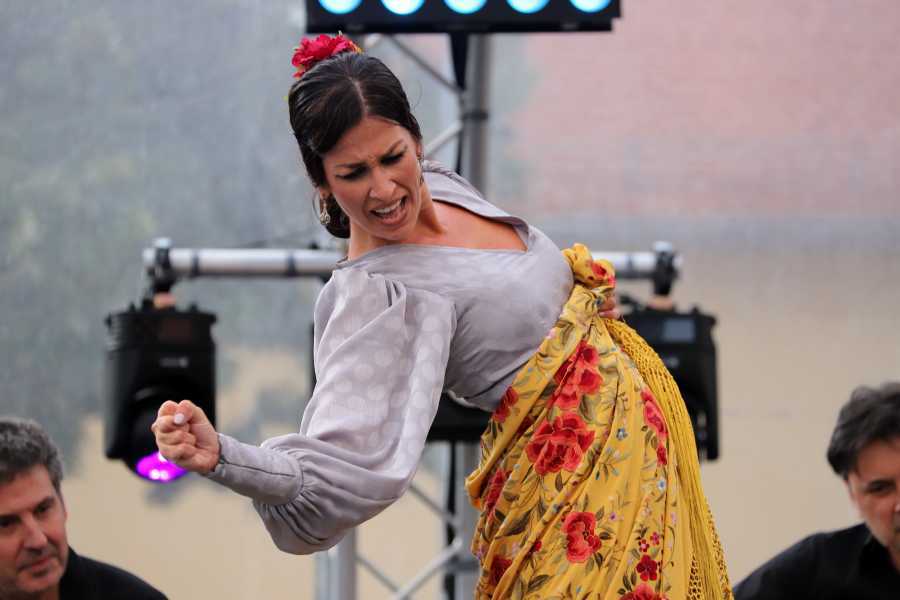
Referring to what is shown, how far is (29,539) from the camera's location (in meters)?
2.20

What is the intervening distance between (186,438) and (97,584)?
1060 millimetres

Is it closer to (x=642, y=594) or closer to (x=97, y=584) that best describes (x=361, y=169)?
(x=642, y=594)

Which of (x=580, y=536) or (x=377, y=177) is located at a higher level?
(x=377, y=177)

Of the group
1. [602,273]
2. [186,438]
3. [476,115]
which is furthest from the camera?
[476,115]

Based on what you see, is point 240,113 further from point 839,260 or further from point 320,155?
point 320,155

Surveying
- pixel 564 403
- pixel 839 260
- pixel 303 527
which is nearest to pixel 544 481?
pixel 564 403

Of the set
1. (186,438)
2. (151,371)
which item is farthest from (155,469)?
(186,438)

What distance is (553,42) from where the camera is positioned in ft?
13.1

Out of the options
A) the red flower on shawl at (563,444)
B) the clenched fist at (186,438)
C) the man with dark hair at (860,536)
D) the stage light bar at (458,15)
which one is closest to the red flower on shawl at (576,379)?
the red flower on shawl at (563,444)

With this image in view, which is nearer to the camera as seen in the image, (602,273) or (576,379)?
(576,379)

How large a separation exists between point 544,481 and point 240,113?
248cm

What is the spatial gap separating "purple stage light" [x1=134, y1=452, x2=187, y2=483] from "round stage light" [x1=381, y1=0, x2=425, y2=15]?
101 cm

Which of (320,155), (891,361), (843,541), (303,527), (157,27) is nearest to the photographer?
(303,527)

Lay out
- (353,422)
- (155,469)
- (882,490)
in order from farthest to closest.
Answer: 1. (155,469)
2. (882,490)
3. (353,422)
